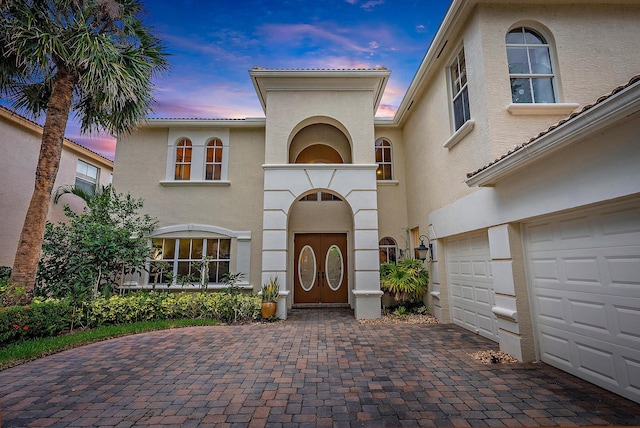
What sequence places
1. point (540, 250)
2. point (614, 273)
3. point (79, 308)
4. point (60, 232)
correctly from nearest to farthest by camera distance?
point (614, 273) < point (540, 250) < point (79, 308) < point (60, 232)

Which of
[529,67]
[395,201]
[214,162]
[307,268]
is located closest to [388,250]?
[395,201]

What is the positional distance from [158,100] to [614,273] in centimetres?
1109

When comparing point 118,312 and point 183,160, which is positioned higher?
point 183,160

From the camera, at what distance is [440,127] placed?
7.55 meters

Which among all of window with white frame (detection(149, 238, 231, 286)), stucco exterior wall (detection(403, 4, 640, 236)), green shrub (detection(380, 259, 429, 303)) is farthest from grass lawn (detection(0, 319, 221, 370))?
stucco exterior wall (detection(403, 4, 640, 236))

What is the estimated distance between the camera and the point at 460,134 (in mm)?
6328

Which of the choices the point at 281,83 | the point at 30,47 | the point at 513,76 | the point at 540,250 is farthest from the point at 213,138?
the point at 540,250

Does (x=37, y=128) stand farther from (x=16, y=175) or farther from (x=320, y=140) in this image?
(x=320, y=140)

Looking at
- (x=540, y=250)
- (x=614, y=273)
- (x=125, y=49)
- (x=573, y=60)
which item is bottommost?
(x=614, y=273)

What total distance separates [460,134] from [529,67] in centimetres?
177

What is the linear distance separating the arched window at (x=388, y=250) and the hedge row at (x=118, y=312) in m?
4.54

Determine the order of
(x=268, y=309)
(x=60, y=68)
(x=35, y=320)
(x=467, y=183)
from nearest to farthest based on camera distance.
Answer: (x=467, y=183), (x=35, y=320), (x=60, y=68), (x=268, y=309)

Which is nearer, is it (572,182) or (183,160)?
(572,182)

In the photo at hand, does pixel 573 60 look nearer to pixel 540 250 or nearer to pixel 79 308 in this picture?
pixel 540 250
